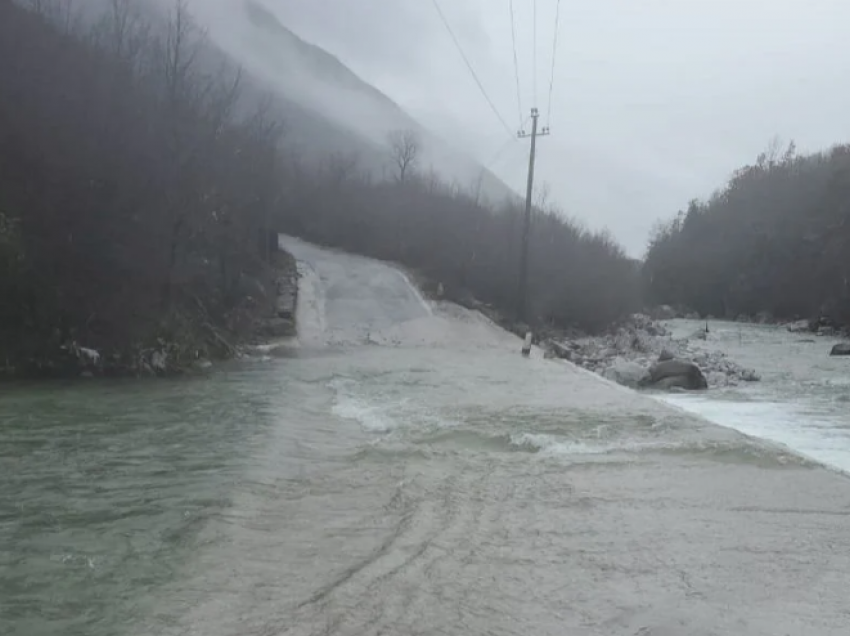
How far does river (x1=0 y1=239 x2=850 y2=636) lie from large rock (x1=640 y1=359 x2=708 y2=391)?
8887mm

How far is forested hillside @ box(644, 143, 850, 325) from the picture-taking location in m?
62.4

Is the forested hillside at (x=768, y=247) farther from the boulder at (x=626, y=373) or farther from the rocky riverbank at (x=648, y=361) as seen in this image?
the boulder at (x=626, y=373)

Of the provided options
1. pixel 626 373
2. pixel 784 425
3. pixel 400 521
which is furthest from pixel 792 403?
pixel 400 521

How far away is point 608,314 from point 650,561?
37057mm

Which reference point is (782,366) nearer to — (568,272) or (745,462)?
(568,272)

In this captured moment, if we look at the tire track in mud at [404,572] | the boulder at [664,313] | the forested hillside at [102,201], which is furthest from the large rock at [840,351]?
the boulder at [664,313]

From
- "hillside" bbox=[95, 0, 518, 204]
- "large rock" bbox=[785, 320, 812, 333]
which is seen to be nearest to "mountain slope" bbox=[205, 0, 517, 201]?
"hillside" bbox=[95, 0, 518, 204]

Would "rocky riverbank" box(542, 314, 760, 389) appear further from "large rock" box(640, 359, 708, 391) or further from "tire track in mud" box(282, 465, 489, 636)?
"tire track in mud" box(282, 465, 489, 636)

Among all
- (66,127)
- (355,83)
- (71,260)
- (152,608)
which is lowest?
(152,608)

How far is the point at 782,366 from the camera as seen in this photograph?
29.0 meters

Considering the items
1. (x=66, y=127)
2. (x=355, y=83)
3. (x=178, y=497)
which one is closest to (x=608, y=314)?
(x=66, y=127)

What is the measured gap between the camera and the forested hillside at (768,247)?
205 ft

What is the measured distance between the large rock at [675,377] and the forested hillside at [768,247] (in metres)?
37.9

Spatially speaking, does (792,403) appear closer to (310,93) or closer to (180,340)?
(180,340)
